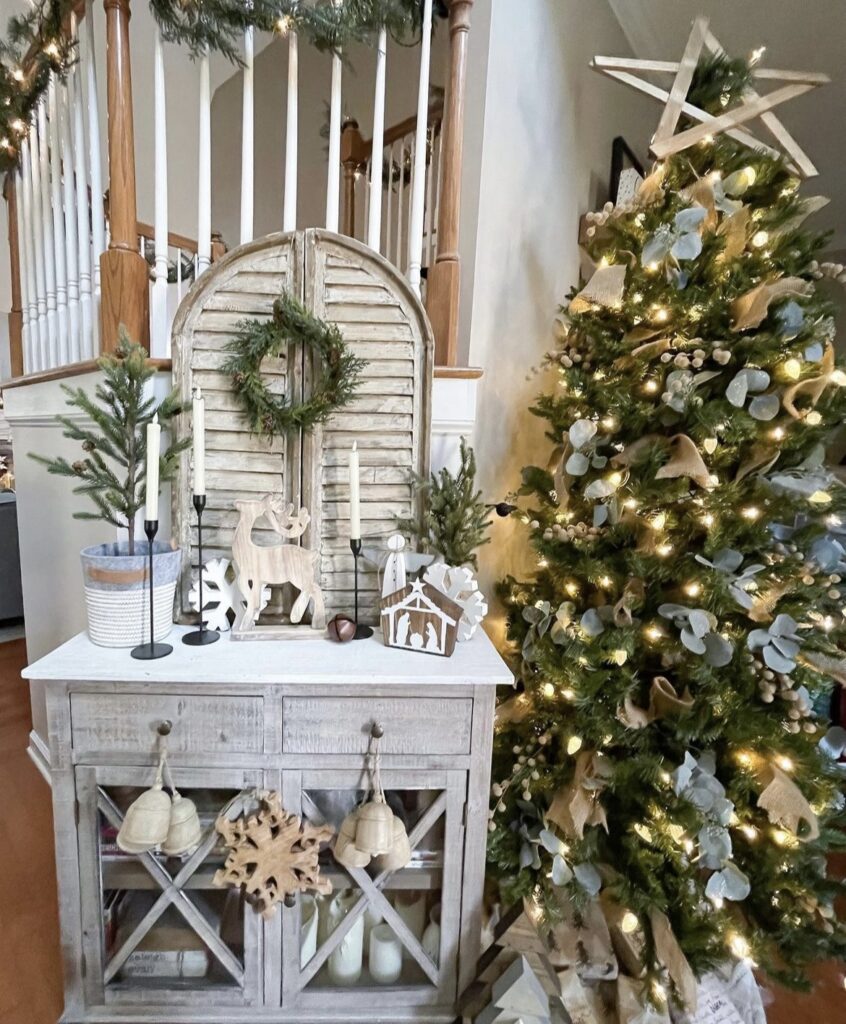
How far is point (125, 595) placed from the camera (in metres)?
1.00

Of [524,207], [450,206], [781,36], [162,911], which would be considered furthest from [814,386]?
[781,36]

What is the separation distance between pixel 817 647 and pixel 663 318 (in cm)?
76

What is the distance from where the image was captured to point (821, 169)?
2.48m

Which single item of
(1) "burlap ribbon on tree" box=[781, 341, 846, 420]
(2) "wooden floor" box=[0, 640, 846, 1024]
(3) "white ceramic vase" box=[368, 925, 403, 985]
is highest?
(1) "burlap ribbon on tree" box=[781, 341, 846, 420]

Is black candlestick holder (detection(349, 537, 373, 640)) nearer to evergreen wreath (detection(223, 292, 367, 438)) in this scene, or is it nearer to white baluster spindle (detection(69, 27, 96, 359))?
evergreen wreath (detection(223, 292, 367, 438))

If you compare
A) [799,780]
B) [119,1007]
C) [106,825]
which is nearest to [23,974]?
[119,1007]

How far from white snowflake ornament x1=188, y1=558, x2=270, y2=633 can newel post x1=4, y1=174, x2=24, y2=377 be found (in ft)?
5.10

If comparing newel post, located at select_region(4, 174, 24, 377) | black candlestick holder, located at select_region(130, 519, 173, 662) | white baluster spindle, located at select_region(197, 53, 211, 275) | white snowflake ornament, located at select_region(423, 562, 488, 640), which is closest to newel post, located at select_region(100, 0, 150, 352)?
white baluster spindle, located at select_region(197, 53, 211, 275)

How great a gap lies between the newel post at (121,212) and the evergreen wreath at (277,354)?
30cm

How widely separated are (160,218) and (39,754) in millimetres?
1868

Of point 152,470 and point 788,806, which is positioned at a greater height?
point 152,470

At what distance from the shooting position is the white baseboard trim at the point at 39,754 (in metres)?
1.81

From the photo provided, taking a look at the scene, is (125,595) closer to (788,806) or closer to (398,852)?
(398,852)

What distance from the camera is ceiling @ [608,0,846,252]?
179cm
